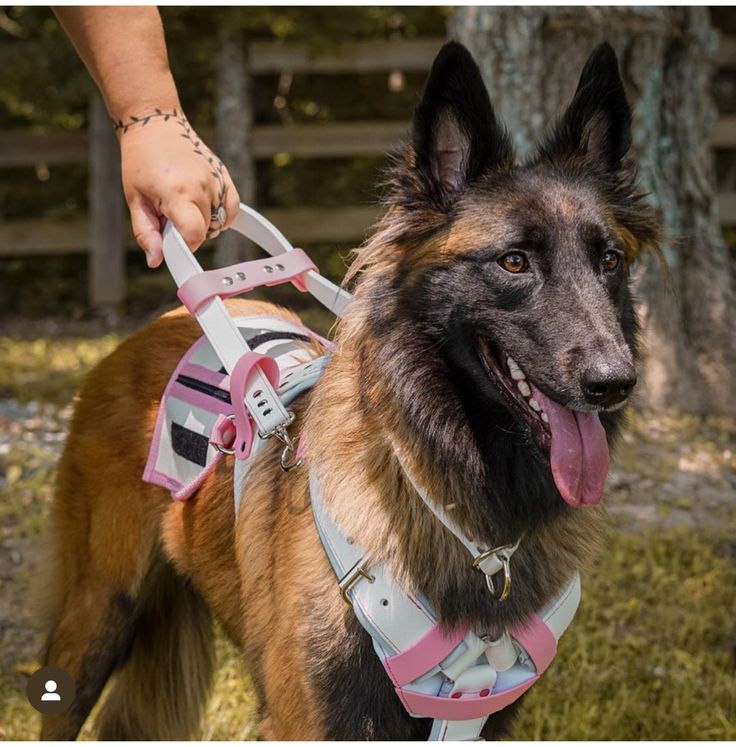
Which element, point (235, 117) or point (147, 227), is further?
point (235, 117)

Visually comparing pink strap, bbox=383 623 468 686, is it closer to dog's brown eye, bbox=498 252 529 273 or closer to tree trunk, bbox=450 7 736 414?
dog's brown eye, bbox=498 252 529 273

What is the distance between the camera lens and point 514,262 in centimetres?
259

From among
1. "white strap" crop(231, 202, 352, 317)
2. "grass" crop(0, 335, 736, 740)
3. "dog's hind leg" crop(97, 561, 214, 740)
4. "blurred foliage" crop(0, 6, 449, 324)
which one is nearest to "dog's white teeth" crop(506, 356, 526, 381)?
"white strap" crop(231, 202, 352, 317)

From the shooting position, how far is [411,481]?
271cm

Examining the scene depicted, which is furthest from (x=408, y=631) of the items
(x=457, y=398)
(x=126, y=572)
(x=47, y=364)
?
(x=47, y=364)

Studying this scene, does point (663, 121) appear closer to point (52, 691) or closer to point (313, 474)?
point (313, 474)

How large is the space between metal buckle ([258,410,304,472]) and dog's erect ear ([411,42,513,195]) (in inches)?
29.8

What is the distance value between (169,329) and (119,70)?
0.96m

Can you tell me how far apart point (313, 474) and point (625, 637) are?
2.30 m

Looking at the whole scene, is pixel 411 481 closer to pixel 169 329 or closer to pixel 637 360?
pixel 637 360

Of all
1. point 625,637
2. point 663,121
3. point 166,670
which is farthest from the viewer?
point 663,121

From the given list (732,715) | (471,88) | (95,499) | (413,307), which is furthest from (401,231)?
(732,715)

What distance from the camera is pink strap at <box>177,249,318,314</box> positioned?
2914mm

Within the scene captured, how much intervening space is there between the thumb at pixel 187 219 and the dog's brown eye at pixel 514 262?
2.92 feet
